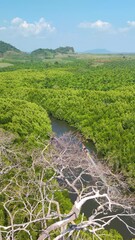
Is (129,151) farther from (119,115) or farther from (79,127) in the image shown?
(79,127)

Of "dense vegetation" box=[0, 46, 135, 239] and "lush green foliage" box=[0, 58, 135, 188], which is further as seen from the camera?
"lush green foliage" box=[0, 58, 135, 188]

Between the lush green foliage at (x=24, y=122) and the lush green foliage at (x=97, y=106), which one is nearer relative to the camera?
the lush green foliage at (x=24, y=122)

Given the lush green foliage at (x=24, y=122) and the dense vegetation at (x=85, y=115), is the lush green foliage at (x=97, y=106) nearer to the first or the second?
the dense vegetation at (x=85, y=115)

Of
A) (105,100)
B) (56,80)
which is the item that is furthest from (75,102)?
(56,80)

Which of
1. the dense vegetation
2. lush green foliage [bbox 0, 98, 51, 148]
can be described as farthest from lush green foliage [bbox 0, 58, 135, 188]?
lush green foliage [bbox 0, 98, 51, 148]

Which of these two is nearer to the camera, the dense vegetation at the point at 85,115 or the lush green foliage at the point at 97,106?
the dense vegetation at the point at 85,115

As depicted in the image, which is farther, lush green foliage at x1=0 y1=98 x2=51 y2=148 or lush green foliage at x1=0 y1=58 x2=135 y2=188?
lush green foliage at x1=0 y1=58 x2=135 y2=188

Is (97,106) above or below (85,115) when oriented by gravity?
above

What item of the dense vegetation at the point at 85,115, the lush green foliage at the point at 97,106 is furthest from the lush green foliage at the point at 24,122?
the lush green foliage at the point at 97,106

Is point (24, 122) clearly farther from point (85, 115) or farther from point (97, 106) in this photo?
point (97, 106)

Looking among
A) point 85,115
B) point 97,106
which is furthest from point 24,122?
point 97,106

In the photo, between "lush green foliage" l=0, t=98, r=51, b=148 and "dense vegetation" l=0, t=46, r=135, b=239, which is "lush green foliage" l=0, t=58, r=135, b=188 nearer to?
"dense vegetation" l=0, t=46, r=135, b=239
